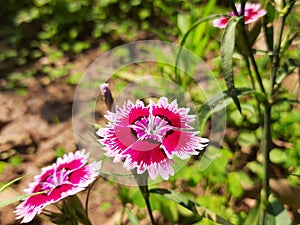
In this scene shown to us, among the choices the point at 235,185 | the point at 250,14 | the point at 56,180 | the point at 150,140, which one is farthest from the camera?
the point at 235,185

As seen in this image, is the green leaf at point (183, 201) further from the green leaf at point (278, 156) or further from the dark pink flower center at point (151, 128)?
the green leaf at point (278, 156)

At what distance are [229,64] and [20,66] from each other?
5.15 ft

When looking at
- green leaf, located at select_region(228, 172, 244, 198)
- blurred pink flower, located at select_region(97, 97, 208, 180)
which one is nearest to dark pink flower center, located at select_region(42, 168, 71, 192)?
blurred pink flower, located at select_region(97, 97, 208, 180)

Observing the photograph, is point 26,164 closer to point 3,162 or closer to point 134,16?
point 3,162

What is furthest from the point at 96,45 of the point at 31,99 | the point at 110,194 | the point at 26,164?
the point at 110,194

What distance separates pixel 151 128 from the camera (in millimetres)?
641

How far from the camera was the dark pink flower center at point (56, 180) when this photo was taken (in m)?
0.73

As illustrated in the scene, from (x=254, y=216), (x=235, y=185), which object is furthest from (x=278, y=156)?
(x=254, y=216)

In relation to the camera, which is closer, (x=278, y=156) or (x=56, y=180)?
(x=56, y=180)

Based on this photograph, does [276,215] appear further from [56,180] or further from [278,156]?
[56,180]

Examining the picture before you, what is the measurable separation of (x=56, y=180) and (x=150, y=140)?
0.73ft

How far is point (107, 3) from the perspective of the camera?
2299mm

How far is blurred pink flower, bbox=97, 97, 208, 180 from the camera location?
2.04 ft

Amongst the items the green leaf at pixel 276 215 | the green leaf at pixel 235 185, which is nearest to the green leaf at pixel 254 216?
the green leaf at pixel 276 215
